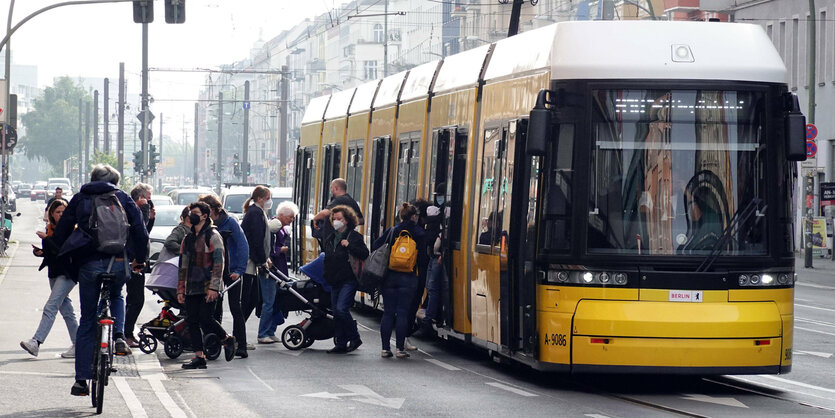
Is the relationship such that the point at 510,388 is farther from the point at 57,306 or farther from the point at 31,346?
the point at 31,346

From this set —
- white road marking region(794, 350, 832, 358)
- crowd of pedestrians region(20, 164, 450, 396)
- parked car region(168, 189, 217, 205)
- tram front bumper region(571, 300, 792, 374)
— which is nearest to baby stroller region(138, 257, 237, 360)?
crowd of pedestrians region(20, 164, 450, 396)

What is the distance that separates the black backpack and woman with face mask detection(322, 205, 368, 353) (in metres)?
4.59

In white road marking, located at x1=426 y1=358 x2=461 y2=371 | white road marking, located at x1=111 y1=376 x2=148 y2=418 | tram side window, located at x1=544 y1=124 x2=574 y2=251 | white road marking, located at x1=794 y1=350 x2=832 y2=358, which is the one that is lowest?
white road marking, located at x1=794 y1=350 x2=832 y2=358

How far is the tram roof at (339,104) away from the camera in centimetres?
2258

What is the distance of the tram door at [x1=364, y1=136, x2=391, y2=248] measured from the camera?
61.5 ft

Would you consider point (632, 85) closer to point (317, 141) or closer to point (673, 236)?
point (673, 236)

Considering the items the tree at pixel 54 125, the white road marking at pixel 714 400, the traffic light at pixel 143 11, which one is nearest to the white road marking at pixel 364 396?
the white road marking at pixel 714 400

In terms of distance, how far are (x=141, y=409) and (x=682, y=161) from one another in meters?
4.43

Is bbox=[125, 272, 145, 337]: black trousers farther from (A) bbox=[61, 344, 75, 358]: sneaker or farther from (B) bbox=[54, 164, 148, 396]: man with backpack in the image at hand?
(B) bbox=[54, 164, 148, 396]: man with backpack

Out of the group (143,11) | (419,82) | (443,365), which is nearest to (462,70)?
(419,82)

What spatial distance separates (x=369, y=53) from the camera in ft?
439

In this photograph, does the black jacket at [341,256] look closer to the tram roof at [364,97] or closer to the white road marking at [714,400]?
the white road marking at [714,400]

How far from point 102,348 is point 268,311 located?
610 centimetres

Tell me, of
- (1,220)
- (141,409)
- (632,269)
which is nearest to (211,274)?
(141,409)
